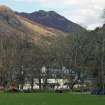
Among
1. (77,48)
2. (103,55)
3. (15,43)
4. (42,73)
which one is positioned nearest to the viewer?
(103,55)

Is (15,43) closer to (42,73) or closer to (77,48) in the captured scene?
(42,73)

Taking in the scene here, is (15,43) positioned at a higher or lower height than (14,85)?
higher

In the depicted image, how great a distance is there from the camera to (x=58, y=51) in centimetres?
11869

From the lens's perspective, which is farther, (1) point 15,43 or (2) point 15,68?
(1) point 15,43

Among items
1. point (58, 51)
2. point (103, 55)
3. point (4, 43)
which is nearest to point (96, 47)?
point (103, 55)

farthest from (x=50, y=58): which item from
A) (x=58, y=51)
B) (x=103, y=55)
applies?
(x=103, y=55)

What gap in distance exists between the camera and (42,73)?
11738 cm

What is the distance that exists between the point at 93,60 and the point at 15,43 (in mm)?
27316

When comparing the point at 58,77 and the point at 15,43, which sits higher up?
the point at 15,43

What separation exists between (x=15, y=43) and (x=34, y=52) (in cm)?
677

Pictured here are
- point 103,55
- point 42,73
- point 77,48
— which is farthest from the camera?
point 42,73

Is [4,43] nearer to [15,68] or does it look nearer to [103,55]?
[15,68]

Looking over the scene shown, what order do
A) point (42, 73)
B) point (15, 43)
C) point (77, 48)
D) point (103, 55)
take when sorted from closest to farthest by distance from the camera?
point (103, 55), point (77, 48), point (42, 73), point (15, 43)

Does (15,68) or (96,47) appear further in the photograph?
(15,68)
